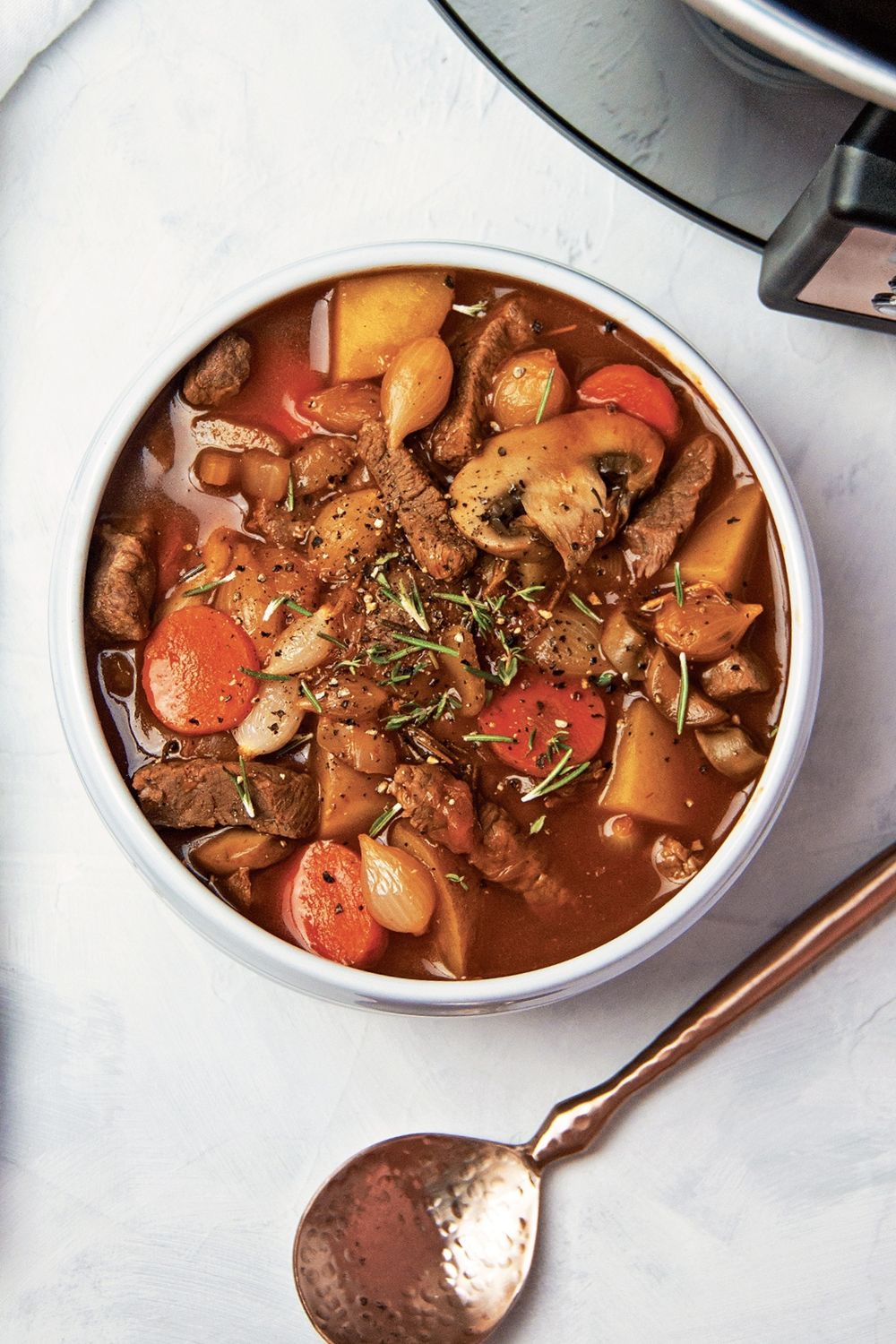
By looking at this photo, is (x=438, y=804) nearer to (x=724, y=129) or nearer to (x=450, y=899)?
(x=450, y=899)

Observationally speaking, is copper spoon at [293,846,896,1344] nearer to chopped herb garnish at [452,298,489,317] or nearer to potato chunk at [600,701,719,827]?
potato chunk at [600,701,719,827]

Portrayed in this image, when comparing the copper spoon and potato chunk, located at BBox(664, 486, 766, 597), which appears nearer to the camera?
potato chunk, located at BBox(664, 486, 766, 597)

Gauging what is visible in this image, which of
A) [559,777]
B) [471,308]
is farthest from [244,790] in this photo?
[471,308]

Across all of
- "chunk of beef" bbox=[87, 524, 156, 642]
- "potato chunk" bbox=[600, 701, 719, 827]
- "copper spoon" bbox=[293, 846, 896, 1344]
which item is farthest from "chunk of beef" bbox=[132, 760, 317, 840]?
"copper spoon" bbox=[293, 846, 896, 1344]


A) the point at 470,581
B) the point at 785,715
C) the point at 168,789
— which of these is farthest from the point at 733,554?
the point at 168,789

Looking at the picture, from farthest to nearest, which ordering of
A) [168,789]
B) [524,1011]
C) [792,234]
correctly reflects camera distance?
[524,1011]
[168,789]
[792,234]

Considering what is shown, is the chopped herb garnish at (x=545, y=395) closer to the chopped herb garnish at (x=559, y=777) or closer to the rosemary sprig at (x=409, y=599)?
the rosemary sprig at (x=409, y=599)

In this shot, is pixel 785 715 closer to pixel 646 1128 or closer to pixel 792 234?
pixel 792 234
